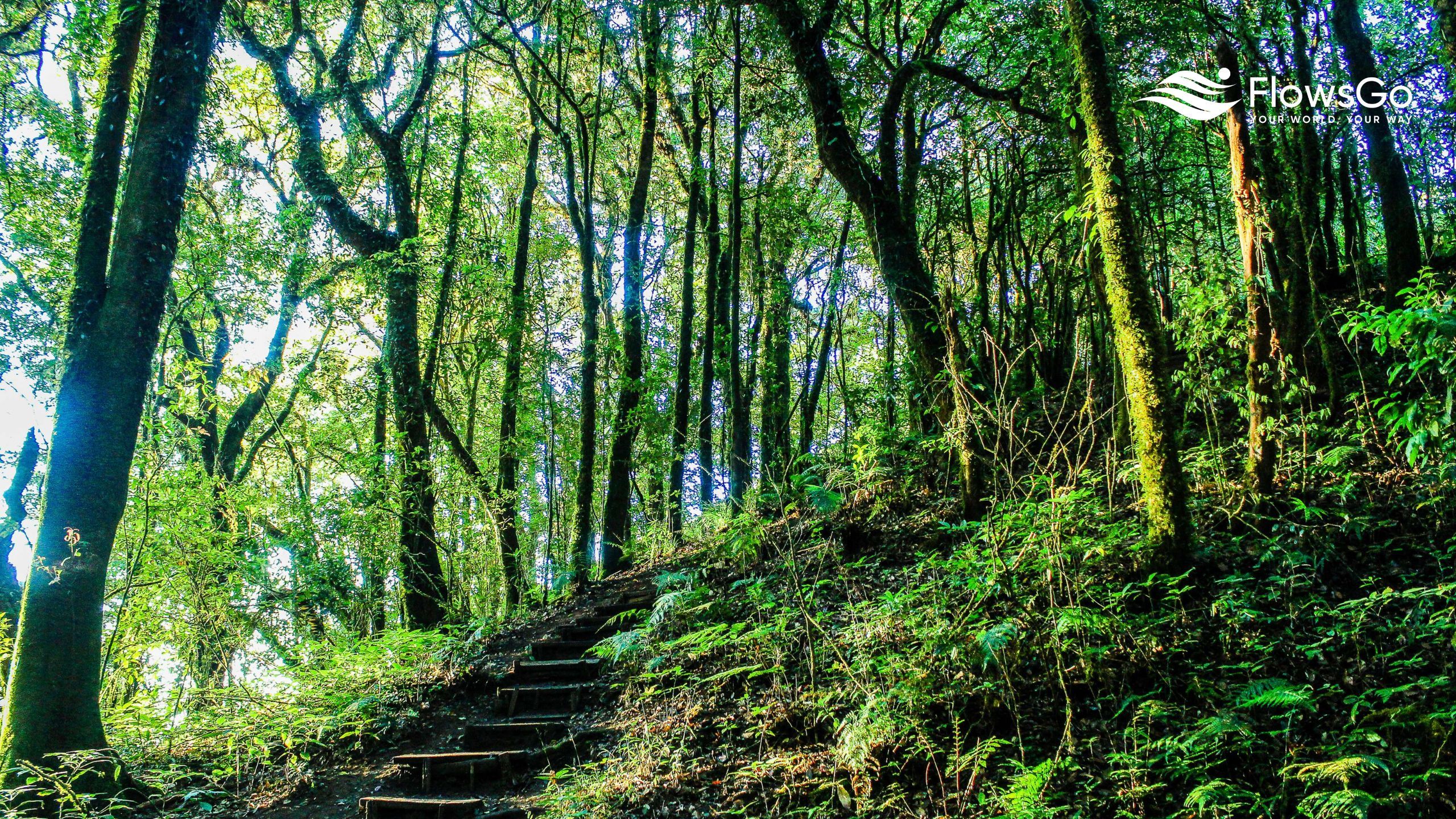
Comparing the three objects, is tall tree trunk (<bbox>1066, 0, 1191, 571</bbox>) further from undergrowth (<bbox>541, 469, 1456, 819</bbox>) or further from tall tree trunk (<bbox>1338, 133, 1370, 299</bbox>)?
tall tree trunk (<bbox>1338, 133, 1370, 299</bbox>)

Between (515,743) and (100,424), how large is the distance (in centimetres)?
425

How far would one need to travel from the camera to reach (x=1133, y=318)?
16.0 ft

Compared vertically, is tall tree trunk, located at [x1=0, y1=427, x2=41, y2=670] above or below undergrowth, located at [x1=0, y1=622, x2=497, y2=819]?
above

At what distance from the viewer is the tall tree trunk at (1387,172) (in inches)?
267

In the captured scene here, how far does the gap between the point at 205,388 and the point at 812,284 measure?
14.2m

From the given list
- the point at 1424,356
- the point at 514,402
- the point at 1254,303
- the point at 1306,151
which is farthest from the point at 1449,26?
the point at 514,402

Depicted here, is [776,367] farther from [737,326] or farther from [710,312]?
[737,326]

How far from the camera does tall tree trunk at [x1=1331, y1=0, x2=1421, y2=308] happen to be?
6.78m

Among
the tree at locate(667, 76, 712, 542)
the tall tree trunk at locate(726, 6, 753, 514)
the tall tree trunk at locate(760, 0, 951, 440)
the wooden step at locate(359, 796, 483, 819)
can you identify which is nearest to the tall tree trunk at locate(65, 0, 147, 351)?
the wooden step at locate(359, 796, 483, 819)

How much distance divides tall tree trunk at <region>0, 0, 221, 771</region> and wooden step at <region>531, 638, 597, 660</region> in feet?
13.2

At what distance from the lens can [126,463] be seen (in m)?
5.25

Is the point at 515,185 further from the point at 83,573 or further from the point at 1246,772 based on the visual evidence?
the point at 1246,772

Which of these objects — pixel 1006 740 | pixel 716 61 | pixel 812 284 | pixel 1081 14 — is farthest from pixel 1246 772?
pixel 812 284

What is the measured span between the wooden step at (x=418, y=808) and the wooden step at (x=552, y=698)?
1.58m
